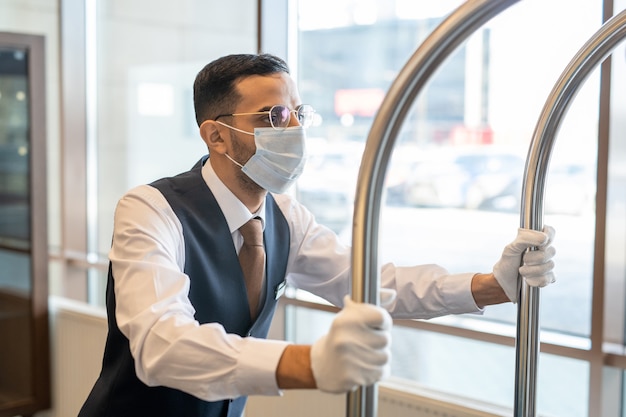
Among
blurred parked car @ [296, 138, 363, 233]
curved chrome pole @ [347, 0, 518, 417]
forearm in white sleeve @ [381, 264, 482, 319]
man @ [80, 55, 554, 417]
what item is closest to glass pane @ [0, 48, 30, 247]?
blurred parked car @ [296, 138, 363, 233]

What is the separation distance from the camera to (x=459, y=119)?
112 inches

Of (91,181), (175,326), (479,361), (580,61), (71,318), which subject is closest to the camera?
(175,326)

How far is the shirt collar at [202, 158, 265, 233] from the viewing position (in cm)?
177

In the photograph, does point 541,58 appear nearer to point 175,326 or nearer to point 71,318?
point 175,326

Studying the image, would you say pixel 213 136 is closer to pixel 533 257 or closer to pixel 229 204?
pixel 229 204

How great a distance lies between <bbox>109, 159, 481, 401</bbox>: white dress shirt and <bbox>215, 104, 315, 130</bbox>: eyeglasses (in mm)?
191

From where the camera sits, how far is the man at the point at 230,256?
138 centimetres

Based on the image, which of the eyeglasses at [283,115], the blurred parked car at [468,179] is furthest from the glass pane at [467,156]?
the eyeglasses at [283,115]

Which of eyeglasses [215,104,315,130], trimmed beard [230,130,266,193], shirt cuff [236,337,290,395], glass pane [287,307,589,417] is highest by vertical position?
eyeglasses [215,104,315,130]

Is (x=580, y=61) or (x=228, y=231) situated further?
(x=228, y=231)

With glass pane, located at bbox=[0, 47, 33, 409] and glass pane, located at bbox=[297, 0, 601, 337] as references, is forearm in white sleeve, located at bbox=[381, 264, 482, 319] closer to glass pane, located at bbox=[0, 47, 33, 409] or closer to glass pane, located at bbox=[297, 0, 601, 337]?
glass pane, located at bbox=[297, 0, 601, 337]

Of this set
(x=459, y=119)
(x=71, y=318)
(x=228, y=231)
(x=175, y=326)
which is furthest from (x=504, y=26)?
(x=71, y=318)

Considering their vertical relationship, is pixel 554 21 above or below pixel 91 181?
above

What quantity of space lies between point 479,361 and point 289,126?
1444 mm
